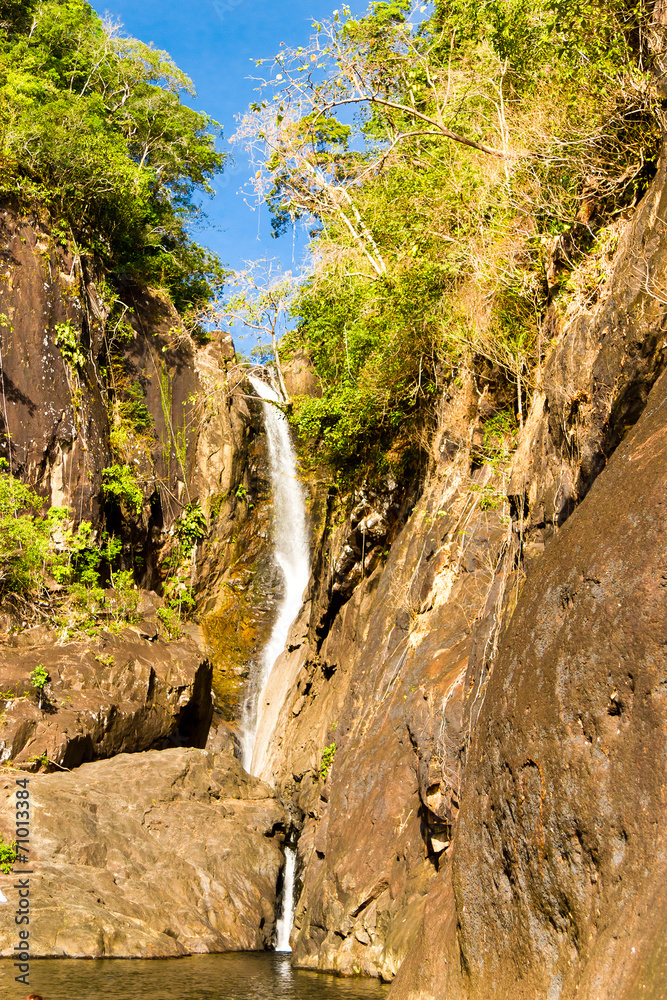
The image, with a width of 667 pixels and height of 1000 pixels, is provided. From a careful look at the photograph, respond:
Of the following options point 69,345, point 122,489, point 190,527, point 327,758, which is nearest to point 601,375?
point 327,758

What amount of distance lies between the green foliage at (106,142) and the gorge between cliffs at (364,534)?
138mm

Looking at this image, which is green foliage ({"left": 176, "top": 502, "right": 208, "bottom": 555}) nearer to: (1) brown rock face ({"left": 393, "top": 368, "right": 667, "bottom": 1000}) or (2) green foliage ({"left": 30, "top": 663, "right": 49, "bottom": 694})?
(2) green foliage ({"left": 30, "top": 663, "right": 49, "bottom": 694})

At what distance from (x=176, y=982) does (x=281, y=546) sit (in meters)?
15.2

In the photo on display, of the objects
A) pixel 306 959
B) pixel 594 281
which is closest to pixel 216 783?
pixel 306 959

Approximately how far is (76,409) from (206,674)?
24.7 ft

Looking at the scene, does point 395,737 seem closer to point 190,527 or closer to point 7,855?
point 7,855

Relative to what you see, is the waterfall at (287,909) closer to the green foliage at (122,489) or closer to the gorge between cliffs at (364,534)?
the gorge between cliffs at (364,534)

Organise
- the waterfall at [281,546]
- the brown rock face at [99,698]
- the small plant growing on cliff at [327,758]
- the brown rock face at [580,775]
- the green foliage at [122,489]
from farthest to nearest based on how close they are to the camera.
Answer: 1. the waterfall at [281,546]
2. the green foliage at [122,489]
3. the small plant growing on cliff at [327,758]
4. the brown rock face at [99,698]
5. the brown rock face at [580,775]

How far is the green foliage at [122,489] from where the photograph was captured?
20688 mm

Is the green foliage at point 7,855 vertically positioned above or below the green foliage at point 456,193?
below

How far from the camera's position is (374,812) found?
11766 mm

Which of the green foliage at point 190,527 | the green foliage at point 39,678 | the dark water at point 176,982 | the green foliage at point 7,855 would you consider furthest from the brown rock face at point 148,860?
the green foliage at point 190,527

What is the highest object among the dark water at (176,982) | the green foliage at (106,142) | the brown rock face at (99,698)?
the green foliage at (106,142)

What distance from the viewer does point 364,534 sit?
17141 mm
